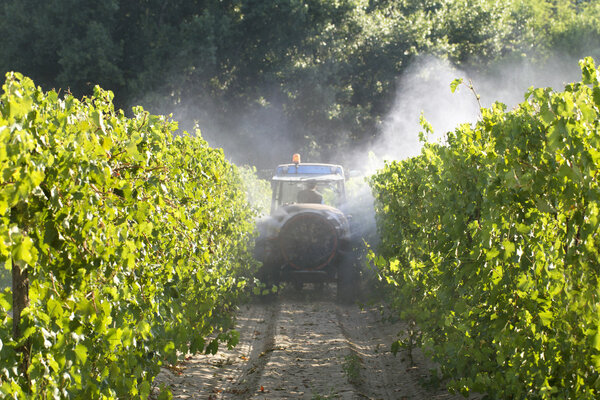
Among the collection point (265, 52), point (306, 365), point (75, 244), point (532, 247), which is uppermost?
point (265, 52)

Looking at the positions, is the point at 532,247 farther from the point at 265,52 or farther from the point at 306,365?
the point at 265,52

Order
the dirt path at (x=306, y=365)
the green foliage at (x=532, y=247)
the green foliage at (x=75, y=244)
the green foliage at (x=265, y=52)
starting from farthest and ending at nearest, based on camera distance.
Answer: the green foliage at (x=265, y=52) < the dirt path at (x=306, y=365) < the green foliage at (x=532, y=247) < the green foliage at (x=75, y=244)

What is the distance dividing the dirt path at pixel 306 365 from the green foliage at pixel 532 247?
221 centimetres

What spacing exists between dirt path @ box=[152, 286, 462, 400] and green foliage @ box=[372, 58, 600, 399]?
2210mm

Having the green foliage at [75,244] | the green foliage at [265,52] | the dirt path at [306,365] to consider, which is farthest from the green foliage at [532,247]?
the green foliage at [265,52]

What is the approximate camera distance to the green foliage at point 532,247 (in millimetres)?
3432

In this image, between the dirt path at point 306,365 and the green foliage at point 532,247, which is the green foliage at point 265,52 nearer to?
the dirt path at point 306,365

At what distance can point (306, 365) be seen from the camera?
845cm

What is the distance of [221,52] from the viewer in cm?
3209

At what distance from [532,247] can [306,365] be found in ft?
16.5

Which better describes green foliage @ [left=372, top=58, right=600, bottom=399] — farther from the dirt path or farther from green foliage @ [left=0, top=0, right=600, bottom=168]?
green foliage @ [left=0, top=0, right=600, bottom=168]

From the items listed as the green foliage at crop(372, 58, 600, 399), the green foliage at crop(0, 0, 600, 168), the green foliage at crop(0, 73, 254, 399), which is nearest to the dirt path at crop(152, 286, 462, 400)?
the green foliage at crop(372, 58, 600, 399)

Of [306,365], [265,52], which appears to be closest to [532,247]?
[306,365]

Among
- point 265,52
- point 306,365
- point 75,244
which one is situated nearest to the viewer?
point 75,244
